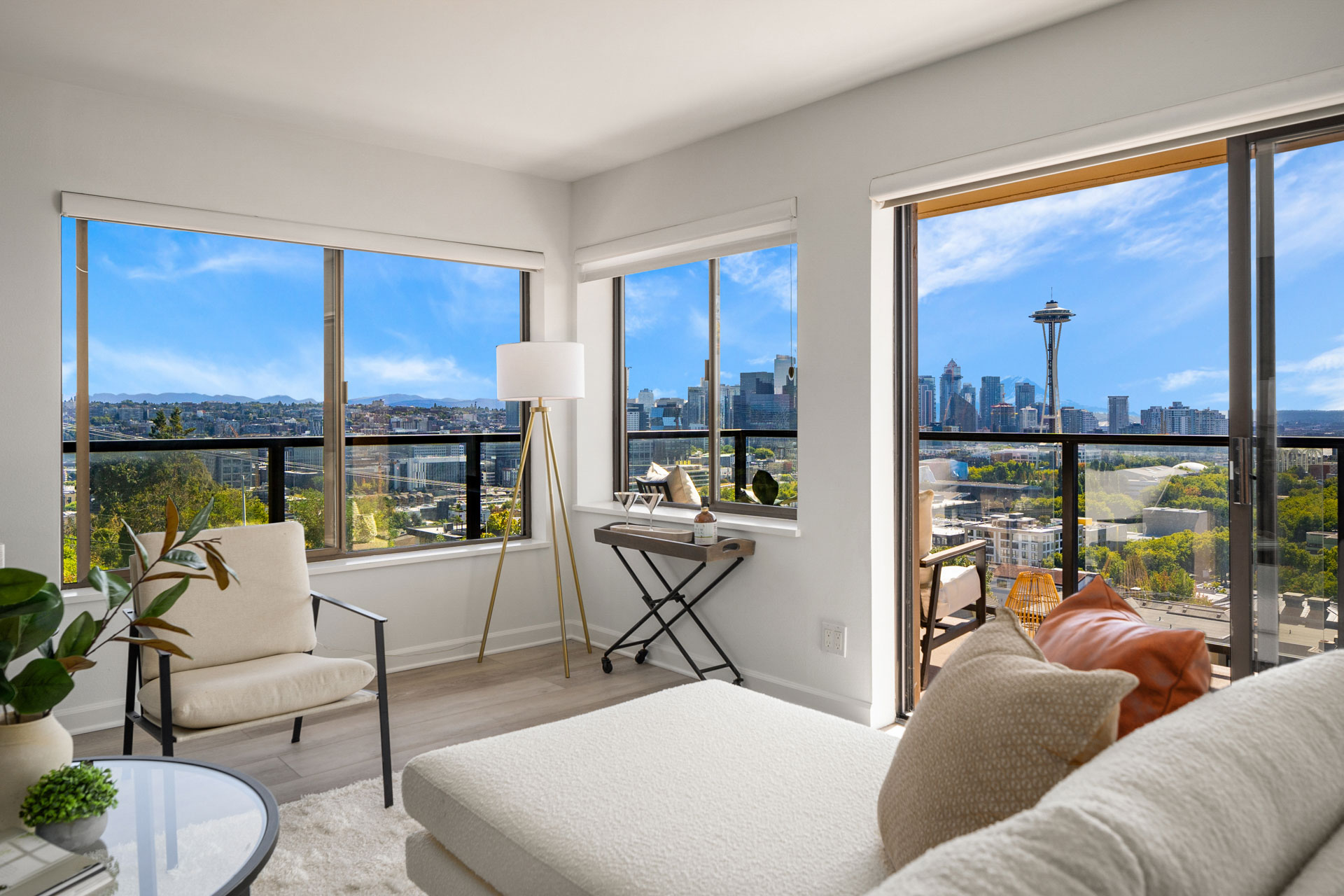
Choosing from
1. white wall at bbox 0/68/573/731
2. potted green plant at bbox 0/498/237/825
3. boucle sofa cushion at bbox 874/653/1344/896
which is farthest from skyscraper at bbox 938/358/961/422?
potted green plant at bbox 0/498/237/825

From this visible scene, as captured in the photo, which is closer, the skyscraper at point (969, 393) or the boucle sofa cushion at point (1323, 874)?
the boucle sofa cushion at point (1323, 874)

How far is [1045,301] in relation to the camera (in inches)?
168

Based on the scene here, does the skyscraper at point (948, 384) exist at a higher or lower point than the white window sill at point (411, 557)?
higher

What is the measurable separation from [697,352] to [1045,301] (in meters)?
1.77

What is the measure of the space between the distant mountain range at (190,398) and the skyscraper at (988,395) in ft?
11.1

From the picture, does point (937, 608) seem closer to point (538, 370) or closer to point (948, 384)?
point (948, 384)

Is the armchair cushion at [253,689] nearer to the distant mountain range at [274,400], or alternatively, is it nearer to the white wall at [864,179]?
the distant mountain range at [274,400]

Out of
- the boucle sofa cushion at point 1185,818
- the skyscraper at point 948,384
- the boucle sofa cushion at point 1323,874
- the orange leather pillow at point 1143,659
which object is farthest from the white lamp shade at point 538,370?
the boucle sofa cushion at point 1323,874

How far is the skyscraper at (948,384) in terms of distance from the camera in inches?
176

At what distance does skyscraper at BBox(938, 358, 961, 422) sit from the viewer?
4469 millimetres

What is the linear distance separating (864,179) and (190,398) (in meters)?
3.03

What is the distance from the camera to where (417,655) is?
430cm

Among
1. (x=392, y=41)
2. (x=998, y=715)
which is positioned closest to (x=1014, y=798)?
(x=998, y=715)

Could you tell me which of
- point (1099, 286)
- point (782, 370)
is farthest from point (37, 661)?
point (1099, 286)
